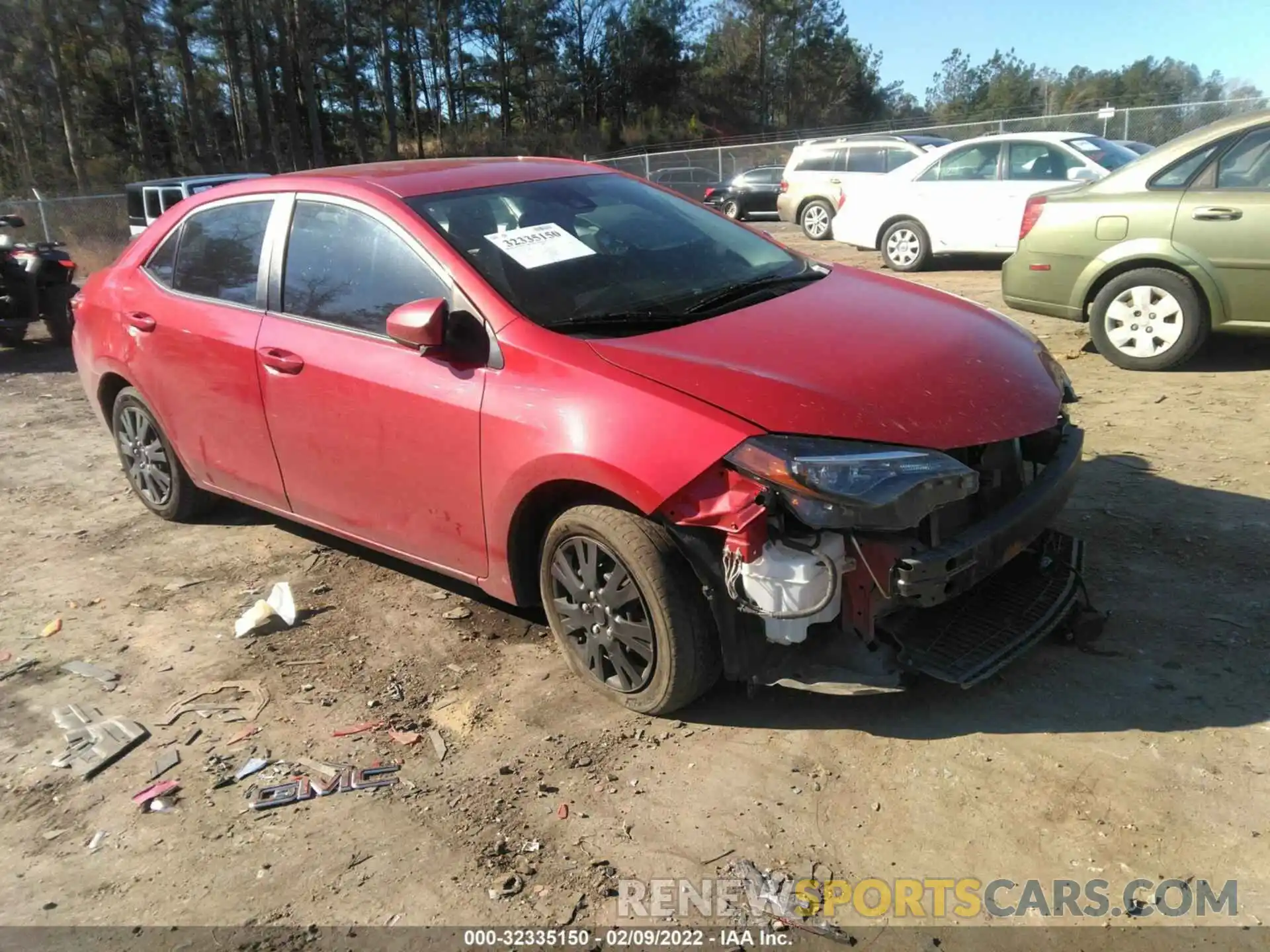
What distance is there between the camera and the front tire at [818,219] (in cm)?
Result: 1609

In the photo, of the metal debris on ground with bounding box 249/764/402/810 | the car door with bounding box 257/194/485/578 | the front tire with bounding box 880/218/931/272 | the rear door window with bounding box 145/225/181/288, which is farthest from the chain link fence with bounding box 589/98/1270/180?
the metal debris on ground with bounding box 249/764/402/810

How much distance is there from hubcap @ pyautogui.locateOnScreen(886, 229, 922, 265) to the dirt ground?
778 centimetres

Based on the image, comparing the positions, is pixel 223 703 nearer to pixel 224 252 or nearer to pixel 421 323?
pixel 421 323

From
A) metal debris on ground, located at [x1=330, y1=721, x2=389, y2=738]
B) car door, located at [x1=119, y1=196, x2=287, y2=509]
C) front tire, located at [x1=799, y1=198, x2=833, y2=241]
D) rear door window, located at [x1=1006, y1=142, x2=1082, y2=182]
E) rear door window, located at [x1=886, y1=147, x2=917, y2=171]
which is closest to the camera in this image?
metal debris on ground, located at [x1=330, y1=721, x2=389, y2=738]

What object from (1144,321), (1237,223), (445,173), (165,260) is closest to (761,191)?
(1144,321)

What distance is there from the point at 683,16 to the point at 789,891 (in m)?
67.5

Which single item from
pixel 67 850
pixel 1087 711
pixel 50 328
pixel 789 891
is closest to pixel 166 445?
pixel 67 850

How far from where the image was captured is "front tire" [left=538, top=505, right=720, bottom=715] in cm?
293

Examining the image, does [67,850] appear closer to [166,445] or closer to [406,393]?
[406,393]

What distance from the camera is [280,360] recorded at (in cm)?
391

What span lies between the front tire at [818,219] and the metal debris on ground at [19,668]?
1420 centimetres

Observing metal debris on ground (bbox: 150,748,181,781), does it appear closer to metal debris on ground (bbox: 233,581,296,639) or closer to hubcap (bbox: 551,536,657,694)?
metal debris on ground (bbox: 233,581,296,639)

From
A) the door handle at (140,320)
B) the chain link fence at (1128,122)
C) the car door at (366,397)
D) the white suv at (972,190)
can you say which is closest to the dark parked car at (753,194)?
the chain link fence at (1128,122)

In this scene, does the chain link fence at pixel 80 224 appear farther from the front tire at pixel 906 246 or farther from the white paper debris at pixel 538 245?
the white paper debris at pixel 538 245
